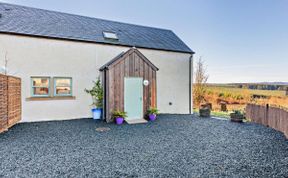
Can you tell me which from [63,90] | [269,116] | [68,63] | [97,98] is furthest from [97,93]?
[269,116]

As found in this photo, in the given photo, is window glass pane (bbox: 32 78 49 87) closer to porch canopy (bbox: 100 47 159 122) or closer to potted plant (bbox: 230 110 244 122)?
porch canopy (bbox: 100 47 159 122)

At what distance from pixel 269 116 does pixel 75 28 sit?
39.0 feet

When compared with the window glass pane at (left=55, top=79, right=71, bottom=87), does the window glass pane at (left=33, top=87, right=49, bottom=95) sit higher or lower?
lower

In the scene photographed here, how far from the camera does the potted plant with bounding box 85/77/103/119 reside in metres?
9.41

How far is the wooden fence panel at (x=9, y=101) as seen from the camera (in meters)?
6.60

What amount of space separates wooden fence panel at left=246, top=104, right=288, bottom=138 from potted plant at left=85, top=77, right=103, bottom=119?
8618mm

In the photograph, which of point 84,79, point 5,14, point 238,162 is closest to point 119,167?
point 238,162

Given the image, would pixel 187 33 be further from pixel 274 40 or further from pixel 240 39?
pixel 274 40

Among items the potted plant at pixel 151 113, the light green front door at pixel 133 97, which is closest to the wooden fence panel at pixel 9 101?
the light green front door at pixel 133 97

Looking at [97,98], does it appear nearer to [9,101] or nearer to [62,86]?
[62,86]

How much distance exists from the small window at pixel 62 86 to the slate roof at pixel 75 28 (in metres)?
2.30

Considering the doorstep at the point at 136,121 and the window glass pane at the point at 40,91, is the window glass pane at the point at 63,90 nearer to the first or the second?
the window glass pane at the point at 40,91

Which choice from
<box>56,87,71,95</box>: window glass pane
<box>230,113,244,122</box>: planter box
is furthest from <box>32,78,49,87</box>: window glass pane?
<box>230,113,244,122</box>: planter box

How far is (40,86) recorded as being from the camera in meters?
8.79
